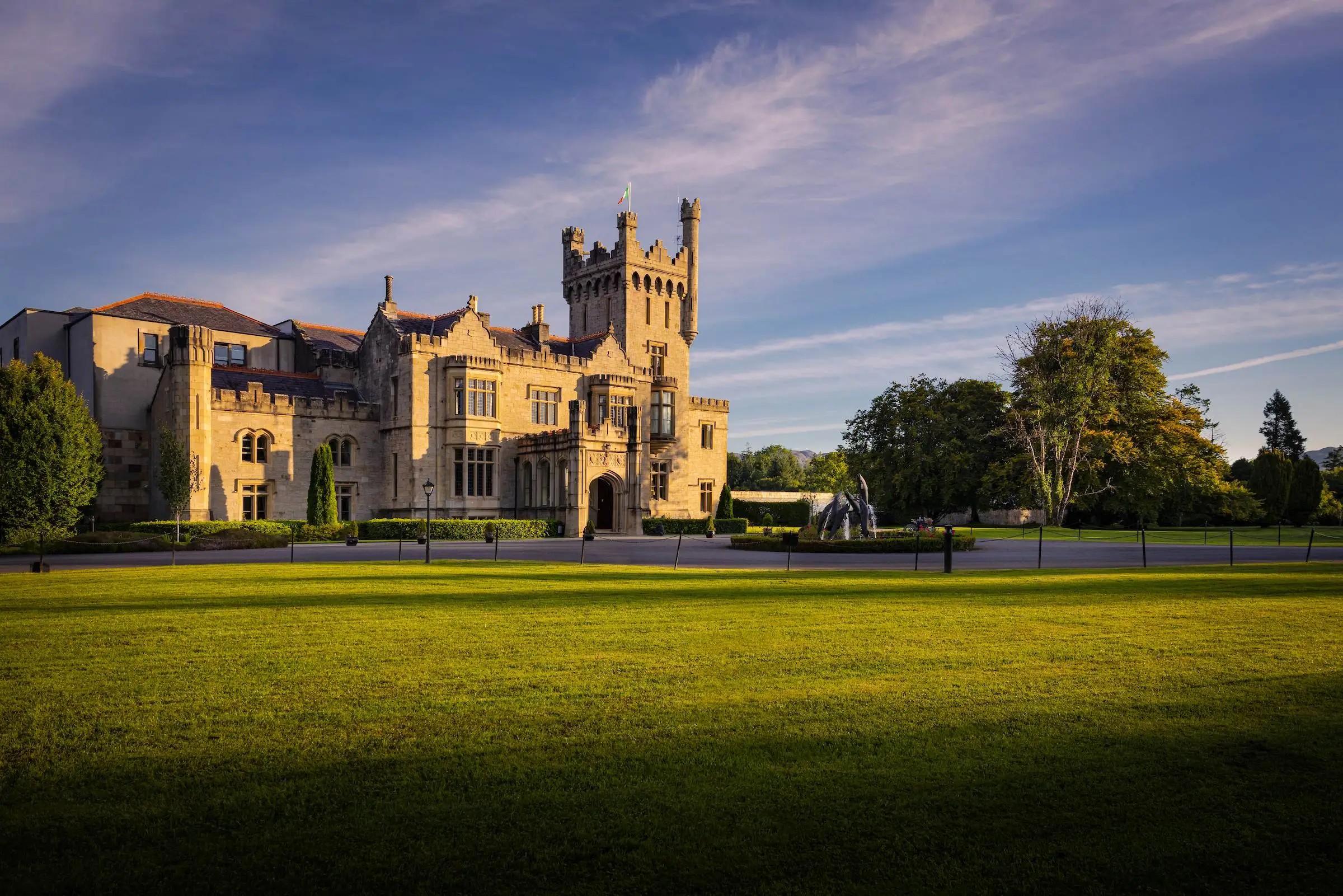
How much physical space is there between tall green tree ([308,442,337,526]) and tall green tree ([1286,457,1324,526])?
69.6m

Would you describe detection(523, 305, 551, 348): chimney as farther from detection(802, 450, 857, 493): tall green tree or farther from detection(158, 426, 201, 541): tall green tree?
detection(802, 450, 857, 493): tall green tree

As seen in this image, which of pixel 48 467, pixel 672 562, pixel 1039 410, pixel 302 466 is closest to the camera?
pixel 672 562

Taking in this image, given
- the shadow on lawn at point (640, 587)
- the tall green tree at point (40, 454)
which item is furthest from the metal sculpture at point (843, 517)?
the tall green tree at point (40, 454)

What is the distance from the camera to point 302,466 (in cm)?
4766

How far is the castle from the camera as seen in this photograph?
45094 mm

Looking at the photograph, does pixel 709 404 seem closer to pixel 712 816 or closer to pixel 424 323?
pixel 424 323

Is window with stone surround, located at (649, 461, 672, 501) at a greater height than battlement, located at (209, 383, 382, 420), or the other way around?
battlement, located at (209, 383, 382, 420)

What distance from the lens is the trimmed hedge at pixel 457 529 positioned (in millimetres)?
42969

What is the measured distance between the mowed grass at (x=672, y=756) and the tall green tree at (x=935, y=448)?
5400 centimetres

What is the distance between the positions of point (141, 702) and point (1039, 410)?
58.0 metres

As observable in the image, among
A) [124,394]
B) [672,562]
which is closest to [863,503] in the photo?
[672,562]

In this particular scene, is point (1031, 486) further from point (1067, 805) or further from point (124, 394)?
point (1067, 805)

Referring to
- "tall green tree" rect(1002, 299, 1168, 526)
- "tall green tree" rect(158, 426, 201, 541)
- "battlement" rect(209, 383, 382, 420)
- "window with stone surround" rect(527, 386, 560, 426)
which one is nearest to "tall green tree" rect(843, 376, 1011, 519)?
"tall green tree" rect(1002, 299, 1168, 526)

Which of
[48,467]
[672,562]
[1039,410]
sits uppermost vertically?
[1039,410]
